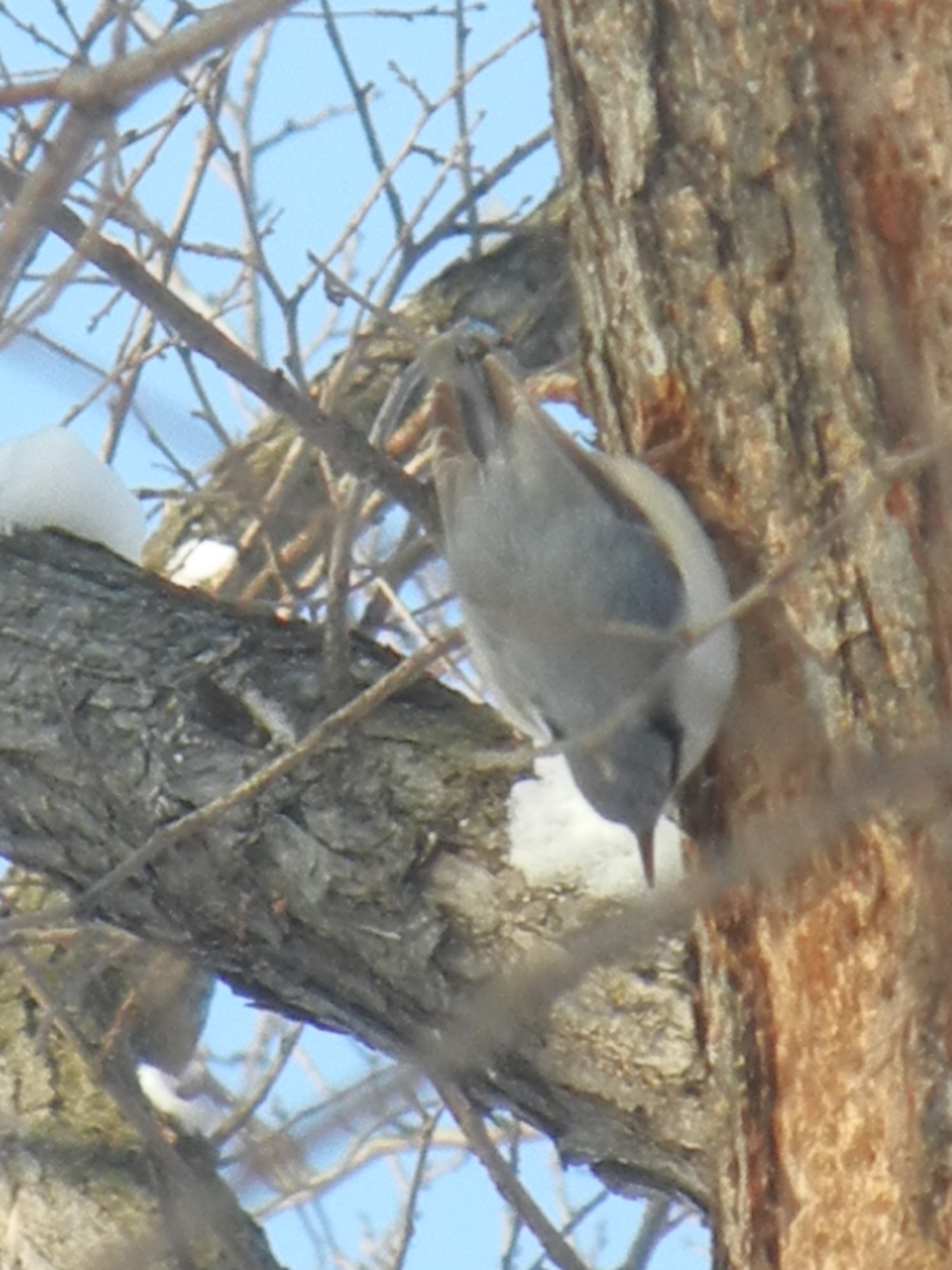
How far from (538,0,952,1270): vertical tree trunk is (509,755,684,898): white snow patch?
22 centimetres

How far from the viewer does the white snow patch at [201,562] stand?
148 inches

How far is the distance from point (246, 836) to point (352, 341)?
0.90 meters

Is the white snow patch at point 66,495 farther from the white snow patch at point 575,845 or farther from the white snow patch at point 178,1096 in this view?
the white snow patch at point 178,1096

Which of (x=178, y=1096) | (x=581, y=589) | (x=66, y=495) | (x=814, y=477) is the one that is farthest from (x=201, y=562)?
(x=814, y=477)

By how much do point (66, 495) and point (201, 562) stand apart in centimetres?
88

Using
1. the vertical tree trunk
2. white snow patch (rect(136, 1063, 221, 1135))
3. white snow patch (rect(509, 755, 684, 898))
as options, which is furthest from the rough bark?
white snow patch (rect(136, 1063, 221, 1135))

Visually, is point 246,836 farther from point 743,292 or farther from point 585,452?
point 743,292

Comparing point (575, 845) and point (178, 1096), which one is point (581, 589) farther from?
point (178, 1096)

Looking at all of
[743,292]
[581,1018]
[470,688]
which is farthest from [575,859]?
[470,688]

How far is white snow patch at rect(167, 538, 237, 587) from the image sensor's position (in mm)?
3768

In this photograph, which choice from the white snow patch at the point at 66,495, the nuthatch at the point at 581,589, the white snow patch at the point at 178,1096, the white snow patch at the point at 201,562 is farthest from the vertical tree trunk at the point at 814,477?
the white snow patch at the point at 201,562

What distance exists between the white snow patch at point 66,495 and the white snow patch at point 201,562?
65cm

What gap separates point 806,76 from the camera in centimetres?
209

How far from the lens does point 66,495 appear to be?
2.98 metres
